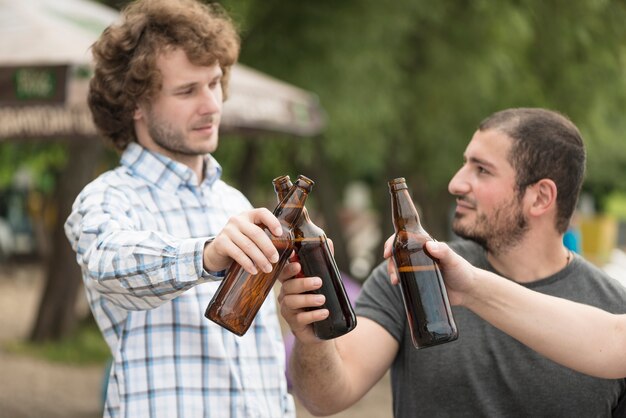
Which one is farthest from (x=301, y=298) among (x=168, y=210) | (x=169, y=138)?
(x=169, y=138)

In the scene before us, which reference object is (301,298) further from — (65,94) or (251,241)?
(65,94)

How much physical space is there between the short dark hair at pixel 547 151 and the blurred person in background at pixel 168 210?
0.85m

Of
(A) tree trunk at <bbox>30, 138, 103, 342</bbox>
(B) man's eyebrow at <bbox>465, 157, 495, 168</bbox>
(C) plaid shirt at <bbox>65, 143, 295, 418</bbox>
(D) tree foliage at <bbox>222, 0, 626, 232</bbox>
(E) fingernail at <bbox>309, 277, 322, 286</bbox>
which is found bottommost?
(A) tree trunk at <bbox>30, 138, 103, 342</bbox>

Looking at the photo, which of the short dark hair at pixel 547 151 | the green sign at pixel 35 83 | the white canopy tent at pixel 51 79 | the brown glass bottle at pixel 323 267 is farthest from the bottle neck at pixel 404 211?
the green sign at pixel 35 83

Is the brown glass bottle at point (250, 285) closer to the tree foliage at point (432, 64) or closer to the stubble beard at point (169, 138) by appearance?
the stubble beard at point (169, 138)

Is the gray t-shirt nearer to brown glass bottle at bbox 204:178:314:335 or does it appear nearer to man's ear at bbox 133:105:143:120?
brown glass bottle at bbox 204:178:314:335

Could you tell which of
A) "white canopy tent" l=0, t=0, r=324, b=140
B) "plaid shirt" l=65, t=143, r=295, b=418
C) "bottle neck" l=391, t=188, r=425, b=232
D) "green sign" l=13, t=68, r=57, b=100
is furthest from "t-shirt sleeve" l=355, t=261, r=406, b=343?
"green sign" l=13, t=68, r=57, b=100

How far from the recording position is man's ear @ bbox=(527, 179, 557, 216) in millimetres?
2721

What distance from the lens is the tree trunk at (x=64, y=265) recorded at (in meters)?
9.17

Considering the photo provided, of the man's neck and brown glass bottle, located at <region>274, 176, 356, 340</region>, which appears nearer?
brown glass bottle, located at <region>274, 176, 356, 340</region>

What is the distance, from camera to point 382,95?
10656mm

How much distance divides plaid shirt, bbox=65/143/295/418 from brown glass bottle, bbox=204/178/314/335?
0.20 metres

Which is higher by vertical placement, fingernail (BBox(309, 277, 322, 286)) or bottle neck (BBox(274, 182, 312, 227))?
bottle neck (BBox(274, 182, 312, 227))

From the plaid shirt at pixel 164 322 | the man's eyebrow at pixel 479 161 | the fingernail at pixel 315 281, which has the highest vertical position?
the man's eyebrow at pixel 479 161
